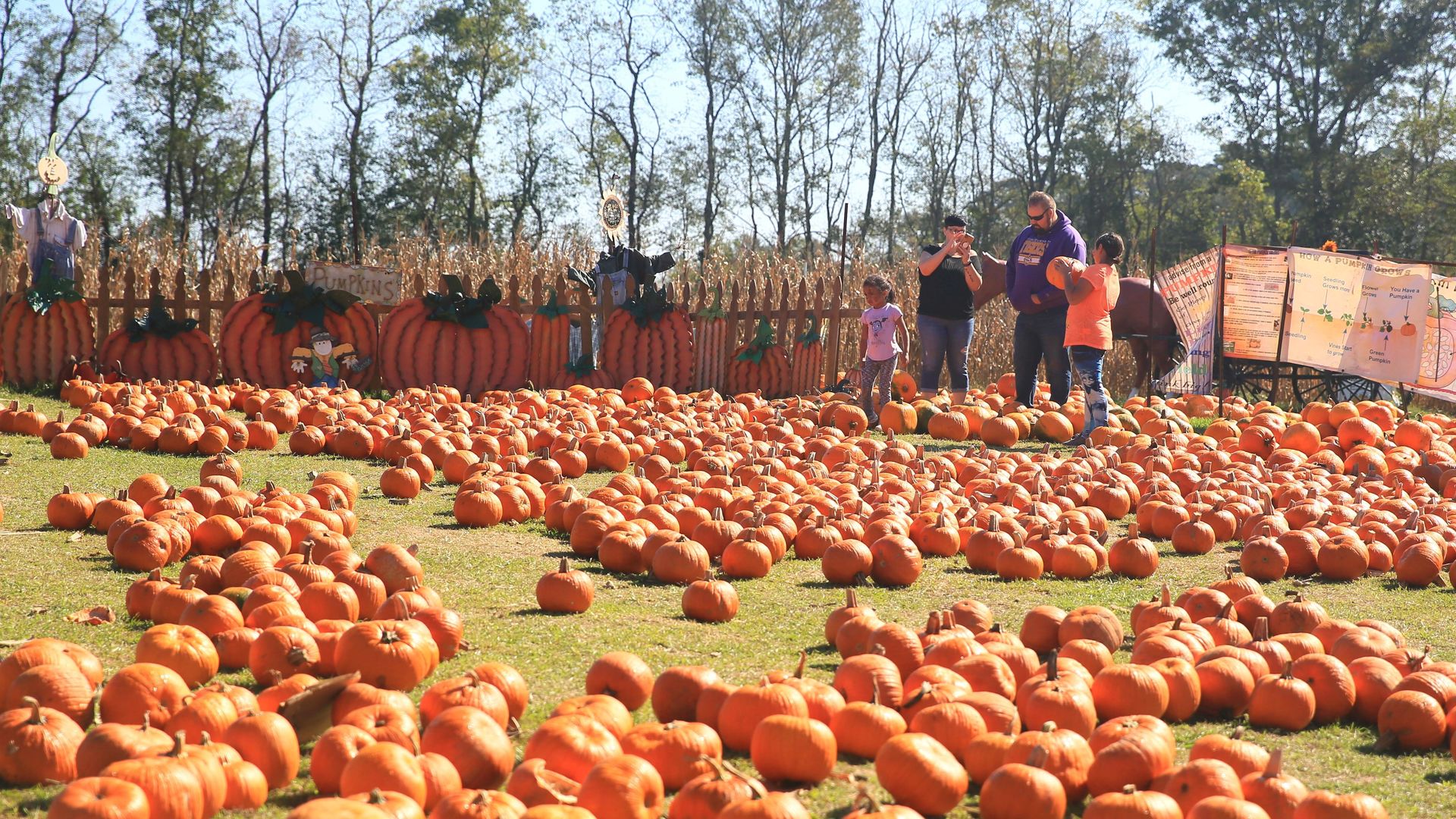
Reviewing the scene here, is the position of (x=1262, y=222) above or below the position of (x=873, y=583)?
above

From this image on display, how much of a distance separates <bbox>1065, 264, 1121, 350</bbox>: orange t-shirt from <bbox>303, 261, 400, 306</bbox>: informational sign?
7714 millimetres

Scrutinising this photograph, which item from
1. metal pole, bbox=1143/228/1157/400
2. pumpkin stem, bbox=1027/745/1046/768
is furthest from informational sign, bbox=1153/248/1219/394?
pumpkin stem, bbox=1027/745/1046/768

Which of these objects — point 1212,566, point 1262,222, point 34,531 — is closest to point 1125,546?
point 1212,566

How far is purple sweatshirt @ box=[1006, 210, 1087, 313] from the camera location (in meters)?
11.1

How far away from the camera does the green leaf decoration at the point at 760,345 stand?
583 inches

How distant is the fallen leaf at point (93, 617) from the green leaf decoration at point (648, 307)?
32.8 feet

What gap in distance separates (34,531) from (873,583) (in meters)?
3.89

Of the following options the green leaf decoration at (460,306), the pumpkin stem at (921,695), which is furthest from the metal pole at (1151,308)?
the pumpkin stem at (921,695)

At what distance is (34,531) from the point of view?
5734mm

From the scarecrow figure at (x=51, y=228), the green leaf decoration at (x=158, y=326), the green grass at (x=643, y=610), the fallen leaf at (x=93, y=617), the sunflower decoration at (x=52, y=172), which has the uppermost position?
the sunflower decoration at (x=52, y=172)

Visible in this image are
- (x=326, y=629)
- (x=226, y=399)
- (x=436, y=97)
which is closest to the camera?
(x=326, y=629)

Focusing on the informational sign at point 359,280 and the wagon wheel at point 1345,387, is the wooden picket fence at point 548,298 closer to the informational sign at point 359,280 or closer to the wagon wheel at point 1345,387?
the informational sign at point 359,280

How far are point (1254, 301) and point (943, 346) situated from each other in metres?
3.72

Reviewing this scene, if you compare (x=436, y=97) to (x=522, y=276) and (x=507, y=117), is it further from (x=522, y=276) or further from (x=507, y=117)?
(x=522, y=276)
